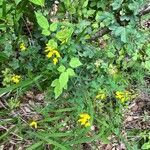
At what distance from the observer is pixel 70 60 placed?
7.63 feet

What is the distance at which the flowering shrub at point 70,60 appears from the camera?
2.29 meters

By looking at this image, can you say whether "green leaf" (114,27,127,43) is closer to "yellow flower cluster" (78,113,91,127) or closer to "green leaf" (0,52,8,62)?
"yellow flower cluster" (78,113,91,127)

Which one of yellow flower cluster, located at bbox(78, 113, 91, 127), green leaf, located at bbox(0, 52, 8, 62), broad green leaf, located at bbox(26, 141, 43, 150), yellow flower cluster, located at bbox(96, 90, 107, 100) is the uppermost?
green leaf, located at bbox(0, 52, 8, 62)

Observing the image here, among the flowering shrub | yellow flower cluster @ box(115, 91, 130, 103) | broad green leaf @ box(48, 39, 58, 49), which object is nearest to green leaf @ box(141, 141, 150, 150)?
the flowering shrub

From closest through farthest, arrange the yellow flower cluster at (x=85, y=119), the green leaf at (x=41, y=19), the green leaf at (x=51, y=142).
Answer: the green leaf at (x=41, y=19) → the green leaf at (x=51, y=142) → the yellow flower cluster at (x=85, y=119)

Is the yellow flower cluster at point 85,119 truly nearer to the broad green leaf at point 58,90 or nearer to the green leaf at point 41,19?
the broad green leaf at point 58,90

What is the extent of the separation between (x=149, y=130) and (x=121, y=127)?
237 mm

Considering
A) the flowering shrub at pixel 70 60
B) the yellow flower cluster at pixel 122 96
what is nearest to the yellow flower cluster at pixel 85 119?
the flowering shrub at pixel 70 60

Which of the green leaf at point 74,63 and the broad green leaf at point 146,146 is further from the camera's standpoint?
the broad green leaf at point 146,146

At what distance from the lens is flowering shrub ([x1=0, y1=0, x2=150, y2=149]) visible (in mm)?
2289

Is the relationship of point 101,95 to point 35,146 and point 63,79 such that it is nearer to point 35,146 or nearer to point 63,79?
point 63,79

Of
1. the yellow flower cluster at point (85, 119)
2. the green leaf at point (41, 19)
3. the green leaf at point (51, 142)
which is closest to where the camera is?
the green leaf at point (41, 19)

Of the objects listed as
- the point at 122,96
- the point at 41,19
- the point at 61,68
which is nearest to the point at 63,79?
the point at 61,68

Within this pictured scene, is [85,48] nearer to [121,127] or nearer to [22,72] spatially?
[22,72]
